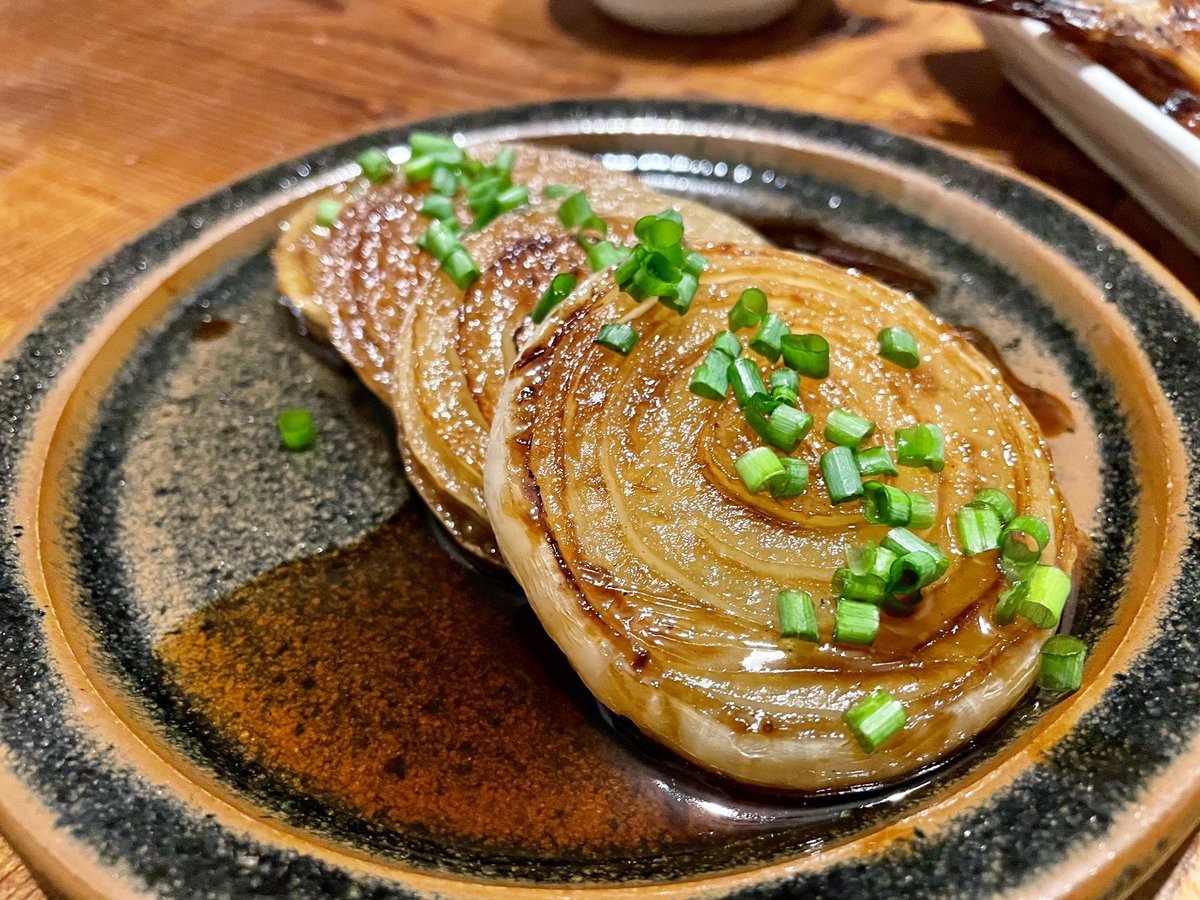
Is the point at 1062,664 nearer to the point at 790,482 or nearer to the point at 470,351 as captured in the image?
the point at 790,482

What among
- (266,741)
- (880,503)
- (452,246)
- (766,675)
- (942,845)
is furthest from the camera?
(452,246)

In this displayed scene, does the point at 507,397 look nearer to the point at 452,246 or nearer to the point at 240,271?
the point at 452,246

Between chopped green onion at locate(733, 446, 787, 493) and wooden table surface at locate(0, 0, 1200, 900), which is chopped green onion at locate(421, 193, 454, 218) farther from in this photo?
chopped green onion at locate(733, 446, 787, 493)

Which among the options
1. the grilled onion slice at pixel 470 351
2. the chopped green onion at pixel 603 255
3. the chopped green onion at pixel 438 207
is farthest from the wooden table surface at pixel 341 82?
the chopped green onion at pixel 603 255

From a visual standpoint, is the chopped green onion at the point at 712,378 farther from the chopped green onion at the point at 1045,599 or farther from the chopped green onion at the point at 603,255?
the chopped green onion at the point at 1045,599

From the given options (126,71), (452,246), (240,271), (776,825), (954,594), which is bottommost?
(126,71)

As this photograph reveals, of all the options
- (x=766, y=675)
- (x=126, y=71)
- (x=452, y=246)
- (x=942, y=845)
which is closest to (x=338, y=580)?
(x=452, y=246)
